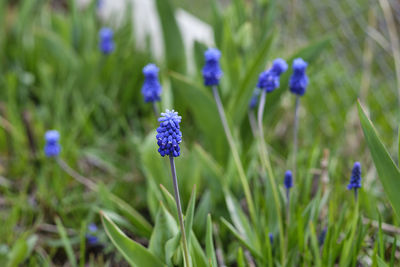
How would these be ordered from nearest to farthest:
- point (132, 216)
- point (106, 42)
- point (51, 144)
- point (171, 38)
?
point (132, 216) → point (51, 144) → point (171, 38) → point (106, 42)

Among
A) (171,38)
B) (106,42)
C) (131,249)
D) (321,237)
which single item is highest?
(106,42)

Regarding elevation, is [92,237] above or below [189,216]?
above

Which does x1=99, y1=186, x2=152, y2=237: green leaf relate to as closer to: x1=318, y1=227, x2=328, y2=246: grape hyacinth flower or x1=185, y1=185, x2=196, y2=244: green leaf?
x1=185, y1=185, x2=196, y2=244: green leaf

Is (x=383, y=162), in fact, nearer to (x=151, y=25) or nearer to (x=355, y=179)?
(x=355, y=179)

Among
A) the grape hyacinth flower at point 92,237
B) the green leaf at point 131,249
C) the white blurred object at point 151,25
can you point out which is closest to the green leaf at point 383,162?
the green leaf at point 131,249

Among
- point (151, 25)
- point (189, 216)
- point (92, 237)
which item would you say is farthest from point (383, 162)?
point (151, 25)

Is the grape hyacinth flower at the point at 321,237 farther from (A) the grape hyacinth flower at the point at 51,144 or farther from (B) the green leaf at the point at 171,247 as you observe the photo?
(A) the grape hyacinth flower at the point at 51,144

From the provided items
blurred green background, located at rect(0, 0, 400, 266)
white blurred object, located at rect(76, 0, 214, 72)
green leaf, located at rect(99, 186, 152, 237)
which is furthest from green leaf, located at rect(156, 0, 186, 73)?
green leaf, located at rect(99, 186, 152, 237)

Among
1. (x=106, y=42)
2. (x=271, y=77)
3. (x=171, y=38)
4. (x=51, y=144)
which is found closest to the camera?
(x=271, y=77)
